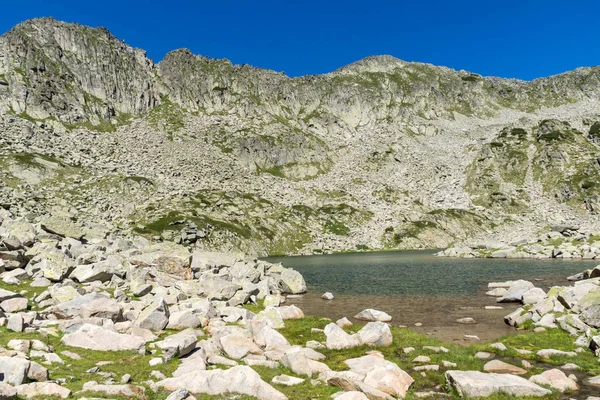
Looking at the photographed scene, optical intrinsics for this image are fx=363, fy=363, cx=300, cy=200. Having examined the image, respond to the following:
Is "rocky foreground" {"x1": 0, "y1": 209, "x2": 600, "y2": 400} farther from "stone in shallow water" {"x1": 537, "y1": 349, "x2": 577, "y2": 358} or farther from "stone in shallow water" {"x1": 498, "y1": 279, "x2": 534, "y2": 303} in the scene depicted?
"stone in shallow water" {"x1": 498, "y1": 279, "x2": 534, "y2": 303}

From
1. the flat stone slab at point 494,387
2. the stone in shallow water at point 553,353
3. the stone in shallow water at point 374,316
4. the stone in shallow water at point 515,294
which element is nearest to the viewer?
the flat stone slab at point 494,387

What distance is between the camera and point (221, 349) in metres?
19.3

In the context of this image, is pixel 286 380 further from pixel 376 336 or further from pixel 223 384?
pixel 376 336

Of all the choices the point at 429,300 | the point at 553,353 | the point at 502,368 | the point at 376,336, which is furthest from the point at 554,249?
the point at 502,368

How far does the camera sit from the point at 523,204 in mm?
193125

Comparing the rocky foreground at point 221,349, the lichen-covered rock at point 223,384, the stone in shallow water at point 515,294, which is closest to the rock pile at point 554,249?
the stone in shallow water at point 515,294

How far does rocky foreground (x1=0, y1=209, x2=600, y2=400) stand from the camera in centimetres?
1393

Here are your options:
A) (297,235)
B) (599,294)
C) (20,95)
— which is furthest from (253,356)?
(20,95)

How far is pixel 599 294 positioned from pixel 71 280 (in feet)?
134

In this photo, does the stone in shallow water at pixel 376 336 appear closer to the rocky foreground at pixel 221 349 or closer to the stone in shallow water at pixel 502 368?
the rocky foreground at pixel 221 349

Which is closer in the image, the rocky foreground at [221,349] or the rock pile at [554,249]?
the rocky foreground at [221,349]

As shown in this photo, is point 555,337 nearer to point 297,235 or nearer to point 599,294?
point 599,294

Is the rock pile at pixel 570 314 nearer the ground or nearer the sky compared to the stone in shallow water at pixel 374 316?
nearer the sky

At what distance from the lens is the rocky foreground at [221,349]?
13930 mm
